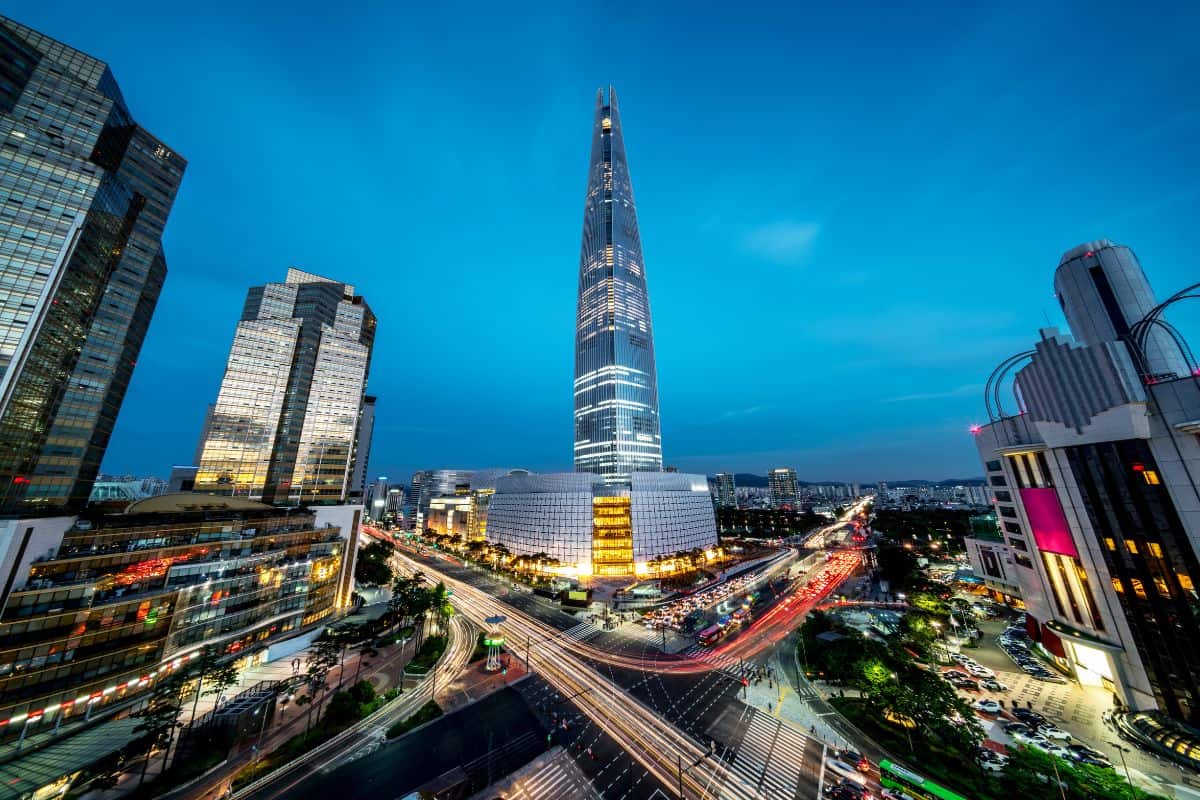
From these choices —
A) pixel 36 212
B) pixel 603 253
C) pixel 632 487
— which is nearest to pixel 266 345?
pixel 36 212

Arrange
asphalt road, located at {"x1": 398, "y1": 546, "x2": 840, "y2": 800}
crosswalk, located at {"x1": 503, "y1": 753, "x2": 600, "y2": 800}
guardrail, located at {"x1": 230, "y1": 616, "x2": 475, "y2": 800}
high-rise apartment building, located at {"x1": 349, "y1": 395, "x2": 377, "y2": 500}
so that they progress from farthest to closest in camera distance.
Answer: high-rise apartment building, located at {"x1": 349, "y1": 395, "x2": 377, "y2": 500} < guardrail, located at {"x1": 230, "y1": 616, "x2": 475, "y2": 800} < asphalt road, located at {"x1": 398, "y1": 546, "x2": 840, "y2": 800} < crosswalk, located at {"x1": 503, "y1": 753, "x2": 600, "y2": 800}

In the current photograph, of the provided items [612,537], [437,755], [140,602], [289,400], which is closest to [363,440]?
[289,400]

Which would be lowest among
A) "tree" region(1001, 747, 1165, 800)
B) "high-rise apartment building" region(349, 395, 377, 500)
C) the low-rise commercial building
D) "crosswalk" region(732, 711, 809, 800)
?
"crosswalk" region(732, 711, 809, 800)

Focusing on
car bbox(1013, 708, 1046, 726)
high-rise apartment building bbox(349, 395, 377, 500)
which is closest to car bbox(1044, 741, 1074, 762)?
car bbox(1013, 708, 1046, 726)

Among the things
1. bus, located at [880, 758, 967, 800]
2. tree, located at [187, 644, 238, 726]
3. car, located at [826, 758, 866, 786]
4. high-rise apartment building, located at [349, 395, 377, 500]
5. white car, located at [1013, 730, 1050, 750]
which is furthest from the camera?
high-rise apartment building, located at [349, 395, 377, 500]

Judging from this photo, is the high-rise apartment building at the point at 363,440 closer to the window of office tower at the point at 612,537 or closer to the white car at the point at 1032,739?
the window of office tower at the point at 612,537

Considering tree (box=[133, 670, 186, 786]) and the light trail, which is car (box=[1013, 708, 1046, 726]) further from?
tree (box=[133, 670, 186, 786])

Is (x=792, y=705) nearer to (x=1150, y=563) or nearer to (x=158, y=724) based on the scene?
(x=1150, y=563)
